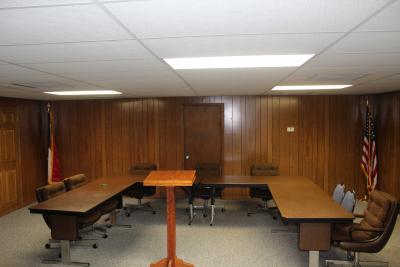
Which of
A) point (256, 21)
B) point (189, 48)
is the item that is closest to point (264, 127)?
point (189, 48)

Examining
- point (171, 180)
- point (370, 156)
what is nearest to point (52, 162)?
point (171, 180)

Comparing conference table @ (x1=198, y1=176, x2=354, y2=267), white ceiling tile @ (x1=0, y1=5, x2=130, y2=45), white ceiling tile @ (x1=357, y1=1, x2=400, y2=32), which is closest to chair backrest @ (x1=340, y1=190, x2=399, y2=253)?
conference table @ (x1=198, y1=176, x2=354, y2=267)

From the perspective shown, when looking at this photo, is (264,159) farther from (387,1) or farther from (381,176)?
(387,1)

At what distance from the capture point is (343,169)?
21.0ft

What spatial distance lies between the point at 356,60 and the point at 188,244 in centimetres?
318

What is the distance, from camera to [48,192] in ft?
13.5

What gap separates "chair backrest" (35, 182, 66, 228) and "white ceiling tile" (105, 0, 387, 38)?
122 inches

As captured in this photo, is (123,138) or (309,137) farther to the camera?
(123,138)

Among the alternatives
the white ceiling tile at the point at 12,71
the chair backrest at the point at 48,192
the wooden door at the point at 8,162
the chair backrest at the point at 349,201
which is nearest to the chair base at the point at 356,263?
the chair backrest at the point at 349,201

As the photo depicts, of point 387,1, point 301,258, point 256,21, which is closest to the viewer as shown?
point 387,1

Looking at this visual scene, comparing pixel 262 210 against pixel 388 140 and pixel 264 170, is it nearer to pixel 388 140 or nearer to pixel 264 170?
pixel 264 170

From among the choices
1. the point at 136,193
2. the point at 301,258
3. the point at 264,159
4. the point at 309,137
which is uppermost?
the point at 309,137

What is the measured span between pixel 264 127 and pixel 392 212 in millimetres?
3572

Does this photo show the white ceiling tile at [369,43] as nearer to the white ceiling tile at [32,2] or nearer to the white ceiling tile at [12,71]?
the white ceiling tile at [32,2]
